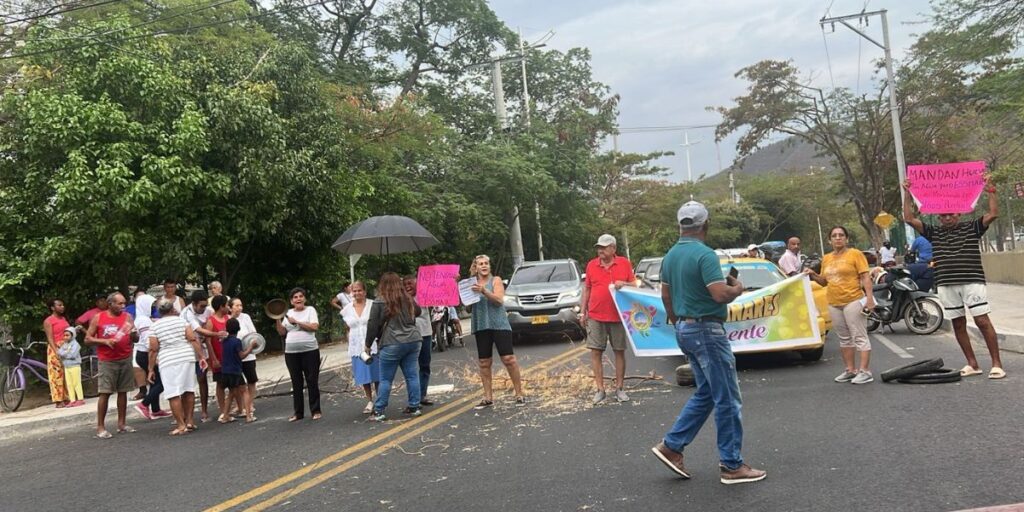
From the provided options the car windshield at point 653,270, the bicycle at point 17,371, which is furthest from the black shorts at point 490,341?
the car windshield at point 653,270

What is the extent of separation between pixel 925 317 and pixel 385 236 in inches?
348

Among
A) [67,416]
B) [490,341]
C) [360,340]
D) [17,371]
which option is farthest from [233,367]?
[17,371]

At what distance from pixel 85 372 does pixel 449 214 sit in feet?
39.9

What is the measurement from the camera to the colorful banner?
9.51 metres

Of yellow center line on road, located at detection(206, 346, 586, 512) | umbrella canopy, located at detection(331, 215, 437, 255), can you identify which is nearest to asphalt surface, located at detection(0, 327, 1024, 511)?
yellow center line on road, located at detection(206, 346, 586, 512)

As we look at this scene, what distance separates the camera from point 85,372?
1295cm

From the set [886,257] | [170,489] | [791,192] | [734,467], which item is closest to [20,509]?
[170,489]

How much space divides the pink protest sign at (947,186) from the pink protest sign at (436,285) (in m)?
5.40

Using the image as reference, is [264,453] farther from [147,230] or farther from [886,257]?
[886,257]

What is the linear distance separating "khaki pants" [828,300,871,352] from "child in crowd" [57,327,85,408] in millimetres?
10969

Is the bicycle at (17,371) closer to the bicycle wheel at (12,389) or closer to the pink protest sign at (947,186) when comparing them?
the bicycle wheel at (12,389)

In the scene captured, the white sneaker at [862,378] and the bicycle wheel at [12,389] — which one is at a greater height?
the bicycle wheel at [12,389]

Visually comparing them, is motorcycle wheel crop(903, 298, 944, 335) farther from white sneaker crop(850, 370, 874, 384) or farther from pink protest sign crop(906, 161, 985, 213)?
white sneaker crop(850, 370, 874, 384)

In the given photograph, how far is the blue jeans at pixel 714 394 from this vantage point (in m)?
4.99
